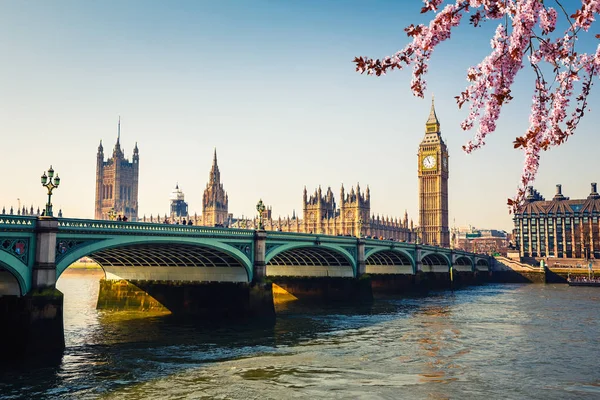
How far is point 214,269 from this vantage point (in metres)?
41.7

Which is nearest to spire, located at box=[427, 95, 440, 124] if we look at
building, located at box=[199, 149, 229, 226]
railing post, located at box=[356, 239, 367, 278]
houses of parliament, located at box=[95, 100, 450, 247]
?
houses of parliament, located at box=[95, 100, 450, 247]

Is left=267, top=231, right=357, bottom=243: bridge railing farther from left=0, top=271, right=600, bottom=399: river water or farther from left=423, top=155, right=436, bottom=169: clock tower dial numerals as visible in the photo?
left=423, top=155, right=436, bottom=169: clock tower dial numerals

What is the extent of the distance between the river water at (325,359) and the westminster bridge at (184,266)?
92.5 inches

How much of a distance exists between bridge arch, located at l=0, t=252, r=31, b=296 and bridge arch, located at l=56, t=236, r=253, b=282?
5528 mm

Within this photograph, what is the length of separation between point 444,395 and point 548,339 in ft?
47.5

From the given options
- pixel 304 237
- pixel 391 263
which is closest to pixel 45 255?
pixel 304 237

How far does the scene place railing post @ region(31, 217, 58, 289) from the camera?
2592 centimetres

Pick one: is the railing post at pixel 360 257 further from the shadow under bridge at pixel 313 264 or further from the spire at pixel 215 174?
the spire at pixel 215 174

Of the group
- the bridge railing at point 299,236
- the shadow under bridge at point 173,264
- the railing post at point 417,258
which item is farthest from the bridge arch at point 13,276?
the railing post at point 417,258

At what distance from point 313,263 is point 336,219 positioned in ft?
266

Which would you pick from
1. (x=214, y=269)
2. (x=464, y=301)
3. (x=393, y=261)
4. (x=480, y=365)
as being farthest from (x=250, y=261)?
(x=393, y=261)

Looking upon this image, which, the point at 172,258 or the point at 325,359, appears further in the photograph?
the point at 172,258

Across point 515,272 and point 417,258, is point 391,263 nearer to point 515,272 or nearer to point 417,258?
point 417,258

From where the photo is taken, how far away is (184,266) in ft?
141
